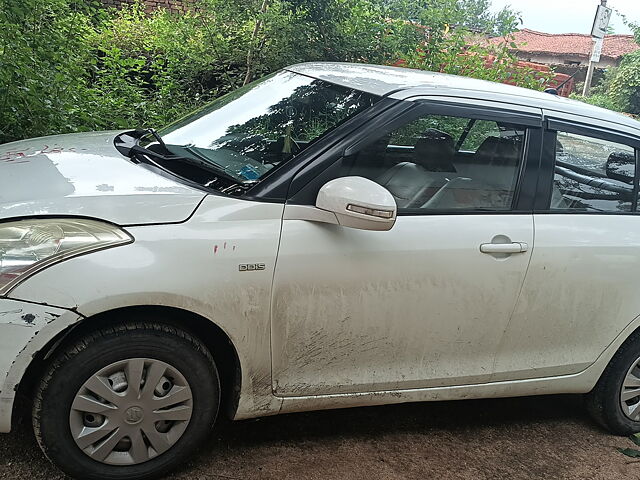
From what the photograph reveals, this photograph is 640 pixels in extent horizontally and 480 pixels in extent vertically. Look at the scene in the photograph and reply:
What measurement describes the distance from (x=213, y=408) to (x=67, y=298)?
2.57ft

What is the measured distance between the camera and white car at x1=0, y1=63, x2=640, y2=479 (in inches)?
92.4

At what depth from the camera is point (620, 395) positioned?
3.55 meters

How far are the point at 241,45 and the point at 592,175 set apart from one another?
5.12 metres

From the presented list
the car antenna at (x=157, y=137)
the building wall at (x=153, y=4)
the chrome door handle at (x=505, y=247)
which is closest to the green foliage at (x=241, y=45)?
the building wall at (x=153, y=4)

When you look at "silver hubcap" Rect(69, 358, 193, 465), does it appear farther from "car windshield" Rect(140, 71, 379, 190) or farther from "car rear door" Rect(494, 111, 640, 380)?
"car rear door" Rect(494, 111, 640, 380)

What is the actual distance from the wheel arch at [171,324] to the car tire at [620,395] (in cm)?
210

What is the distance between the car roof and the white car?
20mm

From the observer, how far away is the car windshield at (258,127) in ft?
9.23

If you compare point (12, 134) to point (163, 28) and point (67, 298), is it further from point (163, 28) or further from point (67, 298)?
point (163, 28)

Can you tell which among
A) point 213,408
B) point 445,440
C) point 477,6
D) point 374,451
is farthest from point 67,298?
point 477,6

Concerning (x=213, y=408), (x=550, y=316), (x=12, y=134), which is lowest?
(x=213, y=408)

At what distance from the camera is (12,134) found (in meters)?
4.71

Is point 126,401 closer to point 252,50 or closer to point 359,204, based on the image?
point 359,204

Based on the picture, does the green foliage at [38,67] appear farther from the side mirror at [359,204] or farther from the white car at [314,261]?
the side mirror at [359,204]
